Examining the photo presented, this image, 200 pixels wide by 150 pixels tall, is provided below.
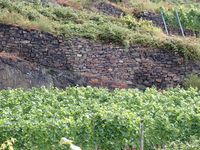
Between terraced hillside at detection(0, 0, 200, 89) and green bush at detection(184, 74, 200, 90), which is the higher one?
terraced hillside at detection(0, 0, 200, 89)

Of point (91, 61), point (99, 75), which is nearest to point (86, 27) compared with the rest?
point (91, 61)

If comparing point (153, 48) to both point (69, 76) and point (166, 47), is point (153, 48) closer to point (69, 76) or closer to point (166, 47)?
point (166, 47)

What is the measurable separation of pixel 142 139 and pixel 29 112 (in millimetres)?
2909

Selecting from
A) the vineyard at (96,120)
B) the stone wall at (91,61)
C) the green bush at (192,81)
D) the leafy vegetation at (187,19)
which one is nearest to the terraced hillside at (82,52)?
the stone wall at (91,61)

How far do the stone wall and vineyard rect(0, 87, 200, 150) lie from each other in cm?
443

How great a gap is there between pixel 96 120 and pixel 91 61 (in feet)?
28.0

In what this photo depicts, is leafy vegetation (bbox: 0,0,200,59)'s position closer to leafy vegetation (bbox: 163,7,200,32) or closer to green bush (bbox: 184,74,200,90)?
green bush (bbox: 184,74,200,90)

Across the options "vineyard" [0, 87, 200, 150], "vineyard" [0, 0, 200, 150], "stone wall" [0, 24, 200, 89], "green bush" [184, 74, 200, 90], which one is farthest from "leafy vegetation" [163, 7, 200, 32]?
"vineyard" [0, 87, 200, 150]

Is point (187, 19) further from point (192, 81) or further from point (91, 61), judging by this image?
point (91, 61)

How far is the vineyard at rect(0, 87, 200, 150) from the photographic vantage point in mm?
12211

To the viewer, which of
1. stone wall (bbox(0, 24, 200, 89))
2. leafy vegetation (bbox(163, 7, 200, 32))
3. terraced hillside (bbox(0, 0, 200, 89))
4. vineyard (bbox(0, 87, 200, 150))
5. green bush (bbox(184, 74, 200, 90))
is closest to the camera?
vineyard (bbox(0, 87, 200, 150))

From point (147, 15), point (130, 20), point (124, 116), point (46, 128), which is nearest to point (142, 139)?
point (124, 116)

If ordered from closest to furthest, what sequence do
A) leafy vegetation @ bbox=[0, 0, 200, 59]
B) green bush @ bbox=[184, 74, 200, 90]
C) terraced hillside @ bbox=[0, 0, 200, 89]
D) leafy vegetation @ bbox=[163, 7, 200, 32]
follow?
terraced hillside @ bbox=[0, 0, 200, 89] < green bush @ bbox=[184, 74, 200, 90] < leafy vegetation @ bbox=[0, 0, 200, 59] < leafy vegetation @ bbox=[163, 7, 200, 32]

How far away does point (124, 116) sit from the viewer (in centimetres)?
1294
